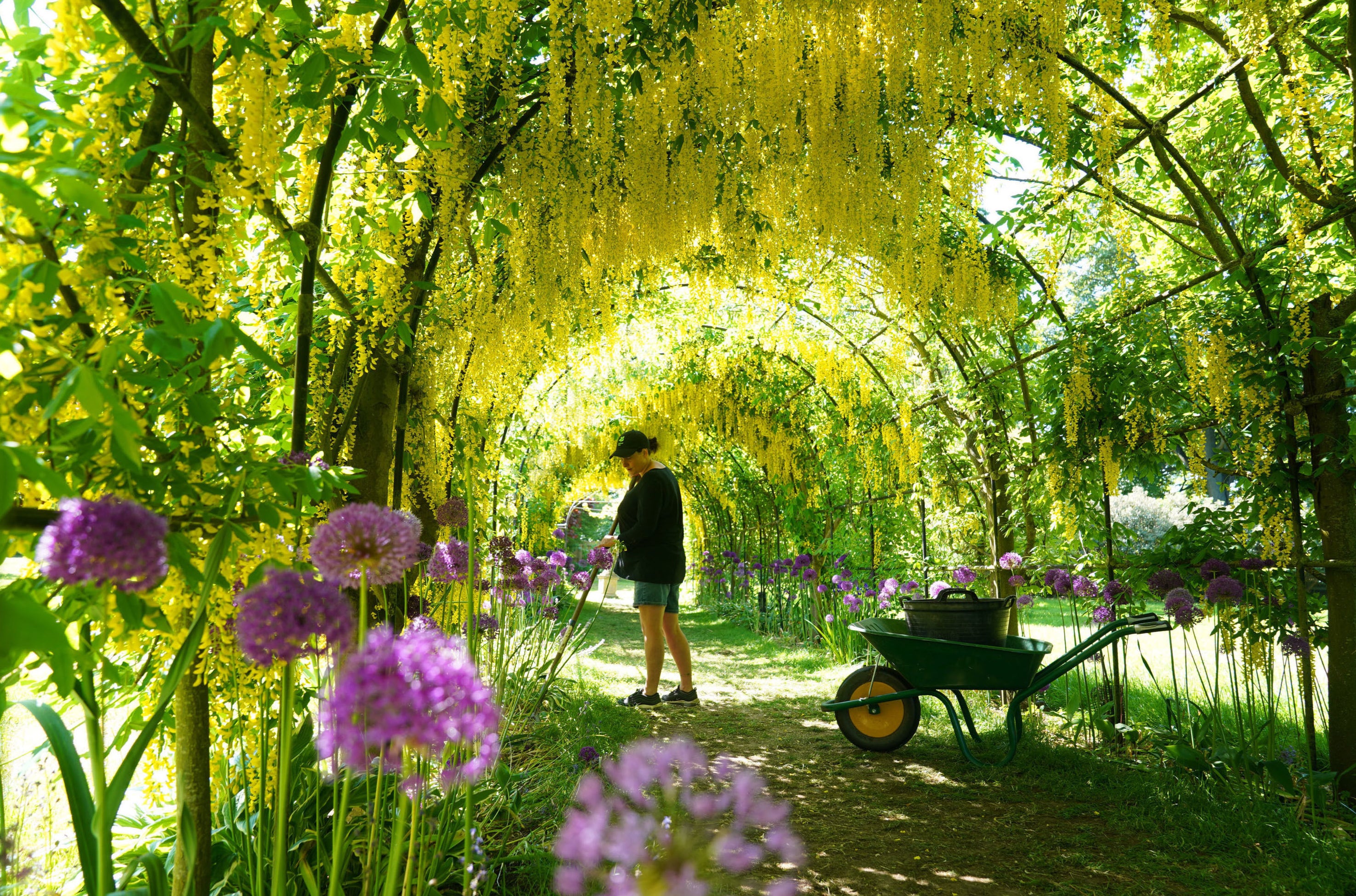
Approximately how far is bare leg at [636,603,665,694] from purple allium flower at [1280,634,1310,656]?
2.71 meters

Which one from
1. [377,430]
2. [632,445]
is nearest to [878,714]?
[632,445]

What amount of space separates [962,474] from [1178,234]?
185 cm

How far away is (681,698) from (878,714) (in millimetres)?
1259

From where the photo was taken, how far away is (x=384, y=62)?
1.51 metres

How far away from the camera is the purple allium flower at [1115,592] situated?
3.43 metres

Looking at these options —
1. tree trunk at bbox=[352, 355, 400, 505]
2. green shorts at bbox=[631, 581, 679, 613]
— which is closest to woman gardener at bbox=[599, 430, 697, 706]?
green shorts at bbox=[631, 581, 679, 613]

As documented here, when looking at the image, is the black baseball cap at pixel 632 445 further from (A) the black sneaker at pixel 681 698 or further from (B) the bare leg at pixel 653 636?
(A) the black sneaker at pixel 681 698

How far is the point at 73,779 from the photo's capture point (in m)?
0.92

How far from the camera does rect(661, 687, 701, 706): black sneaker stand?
14.9ft

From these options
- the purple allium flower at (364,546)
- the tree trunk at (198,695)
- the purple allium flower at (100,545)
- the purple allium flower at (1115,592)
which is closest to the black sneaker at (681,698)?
the purple allium flower at (1115,592)

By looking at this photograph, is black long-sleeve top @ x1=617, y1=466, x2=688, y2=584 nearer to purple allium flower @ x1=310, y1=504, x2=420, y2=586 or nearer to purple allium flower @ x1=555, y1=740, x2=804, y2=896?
purple allium flower @ x1=310, y1=504, x2=420, y2=586

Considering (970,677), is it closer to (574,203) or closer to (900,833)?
(900,833)

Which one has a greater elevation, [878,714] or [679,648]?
[679,648]

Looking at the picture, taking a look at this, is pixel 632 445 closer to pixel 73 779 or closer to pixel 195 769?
pixel 195 769
